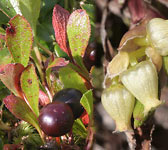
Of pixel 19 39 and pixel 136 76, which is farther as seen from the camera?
pixel 19 39

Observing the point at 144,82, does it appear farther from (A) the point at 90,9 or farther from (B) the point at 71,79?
(A) the point at 90,9

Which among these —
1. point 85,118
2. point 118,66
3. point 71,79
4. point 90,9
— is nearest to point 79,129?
→ point 85,118

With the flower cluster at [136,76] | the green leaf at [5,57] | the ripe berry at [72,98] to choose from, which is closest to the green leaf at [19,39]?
the green leaf at [5,57]

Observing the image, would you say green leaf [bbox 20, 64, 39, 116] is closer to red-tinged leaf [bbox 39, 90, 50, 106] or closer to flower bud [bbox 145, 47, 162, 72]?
red-tinged leaf [bbox 39, 90, 50, 106]

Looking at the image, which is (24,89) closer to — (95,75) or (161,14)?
(95,75)

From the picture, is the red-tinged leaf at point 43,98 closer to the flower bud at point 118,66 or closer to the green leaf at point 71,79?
the green leaf at point 71,79

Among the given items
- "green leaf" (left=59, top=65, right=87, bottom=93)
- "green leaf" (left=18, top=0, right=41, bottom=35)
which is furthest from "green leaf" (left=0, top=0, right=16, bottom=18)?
"green leaf" (left=59, top=65, right=87, bottom=93)
